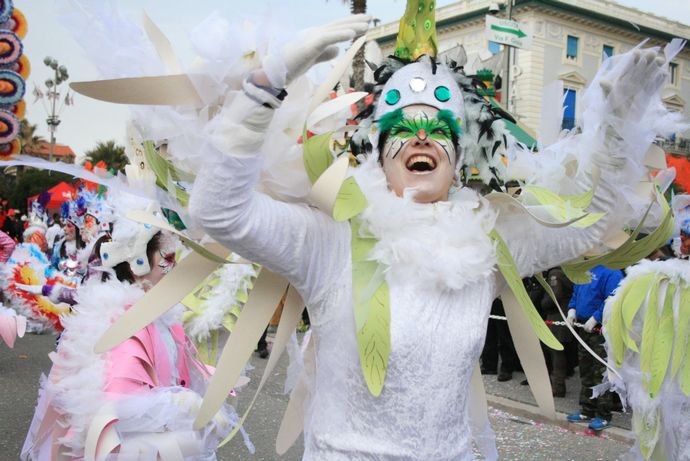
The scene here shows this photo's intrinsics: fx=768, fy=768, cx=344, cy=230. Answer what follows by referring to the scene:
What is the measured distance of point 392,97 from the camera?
2201mm

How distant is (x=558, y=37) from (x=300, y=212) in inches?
866

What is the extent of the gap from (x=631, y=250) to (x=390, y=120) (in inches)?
32.2

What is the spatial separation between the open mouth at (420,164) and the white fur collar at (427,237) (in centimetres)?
9

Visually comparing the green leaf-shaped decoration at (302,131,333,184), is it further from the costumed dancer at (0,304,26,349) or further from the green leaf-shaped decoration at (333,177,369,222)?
the costumed dancer at (0,304,26,349)

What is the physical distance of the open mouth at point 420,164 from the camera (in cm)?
210

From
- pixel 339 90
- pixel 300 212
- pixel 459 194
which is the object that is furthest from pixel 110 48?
pixel 459 194

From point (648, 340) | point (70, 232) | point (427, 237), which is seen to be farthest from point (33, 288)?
point (70, 232)

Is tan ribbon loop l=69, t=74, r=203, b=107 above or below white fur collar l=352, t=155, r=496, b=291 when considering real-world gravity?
above

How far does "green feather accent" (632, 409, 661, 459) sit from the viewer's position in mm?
3773

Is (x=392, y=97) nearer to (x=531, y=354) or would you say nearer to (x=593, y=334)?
(x=531, y=354)

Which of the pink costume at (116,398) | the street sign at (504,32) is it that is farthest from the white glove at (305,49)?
the street sign at (504,32)

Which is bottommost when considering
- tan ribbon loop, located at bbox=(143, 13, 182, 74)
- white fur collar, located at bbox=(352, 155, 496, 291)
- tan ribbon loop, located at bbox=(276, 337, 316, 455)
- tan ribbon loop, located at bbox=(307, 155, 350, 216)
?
tan ribbon loop, located at bbox=(276, 337, 316, 455)

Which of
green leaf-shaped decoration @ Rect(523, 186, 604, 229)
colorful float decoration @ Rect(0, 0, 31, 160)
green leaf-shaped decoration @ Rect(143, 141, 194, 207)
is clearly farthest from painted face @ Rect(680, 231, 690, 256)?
colorful float decoration @ Rect(0, 0, 31, 160)

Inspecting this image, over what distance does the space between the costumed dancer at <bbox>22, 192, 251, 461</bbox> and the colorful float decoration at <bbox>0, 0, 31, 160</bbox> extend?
7482 mm
